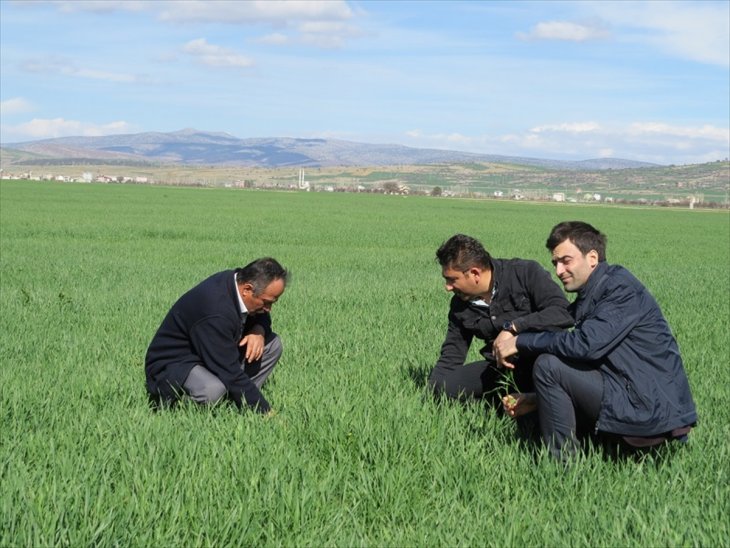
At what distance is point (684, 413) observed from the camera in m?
4.88

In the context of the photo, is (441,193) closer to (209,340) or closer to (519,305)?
(519,305)

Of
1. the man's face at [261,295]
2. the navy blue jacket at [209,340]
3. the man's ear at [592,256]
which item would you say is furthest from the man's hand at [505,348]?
the navy blue jacket at [209,340]

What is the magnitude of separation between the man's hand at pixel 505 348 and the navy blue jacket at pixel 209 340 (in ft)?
4.76

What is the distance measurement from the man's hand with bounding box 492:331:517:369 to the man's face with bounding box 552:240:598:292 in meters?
0.53

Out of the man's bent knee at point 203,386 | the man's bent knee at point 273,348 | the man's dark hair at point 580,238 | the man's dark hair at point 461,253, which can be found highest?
the man's dark hair at point 580,238

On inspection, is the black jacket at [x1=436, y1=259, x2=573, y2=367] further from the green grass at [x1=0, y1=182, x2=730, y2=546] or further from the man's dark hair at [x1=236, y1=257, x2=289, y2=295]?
the man's dark hair at [x1=236, y1=257, x2=289, y2=295]

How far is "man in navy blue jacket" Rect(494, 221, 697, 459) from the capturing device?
15.8 feet

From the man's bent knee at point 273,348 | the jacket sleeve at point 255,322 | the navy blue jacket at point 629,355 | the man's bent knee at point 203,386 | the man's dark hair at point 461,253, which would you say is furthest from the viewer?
the man's bent knee at point 273,348

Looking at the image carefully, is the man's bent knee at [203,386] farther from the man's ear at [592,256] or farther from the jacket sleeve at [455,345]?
the man's ear at [592,256]

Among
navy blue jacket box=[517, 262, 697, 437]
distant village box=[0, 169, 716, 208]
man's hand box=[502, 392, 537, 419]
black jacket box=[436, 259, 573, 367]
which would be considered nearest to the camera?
navy blue jacket box=[517, 262, 697, 437]

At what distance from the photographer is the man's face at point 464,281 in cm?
553

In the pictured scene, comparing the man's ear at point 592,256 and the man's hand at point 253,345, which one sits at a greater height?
the man's ear at point 592,256

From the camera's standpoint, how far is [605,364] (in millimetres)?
4918

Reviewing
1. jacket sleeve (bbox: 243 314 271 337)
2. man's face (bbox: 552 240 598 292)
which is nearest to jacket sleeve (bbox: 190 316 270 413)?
jacket sleeve (bbox: 243 314 271 337)
